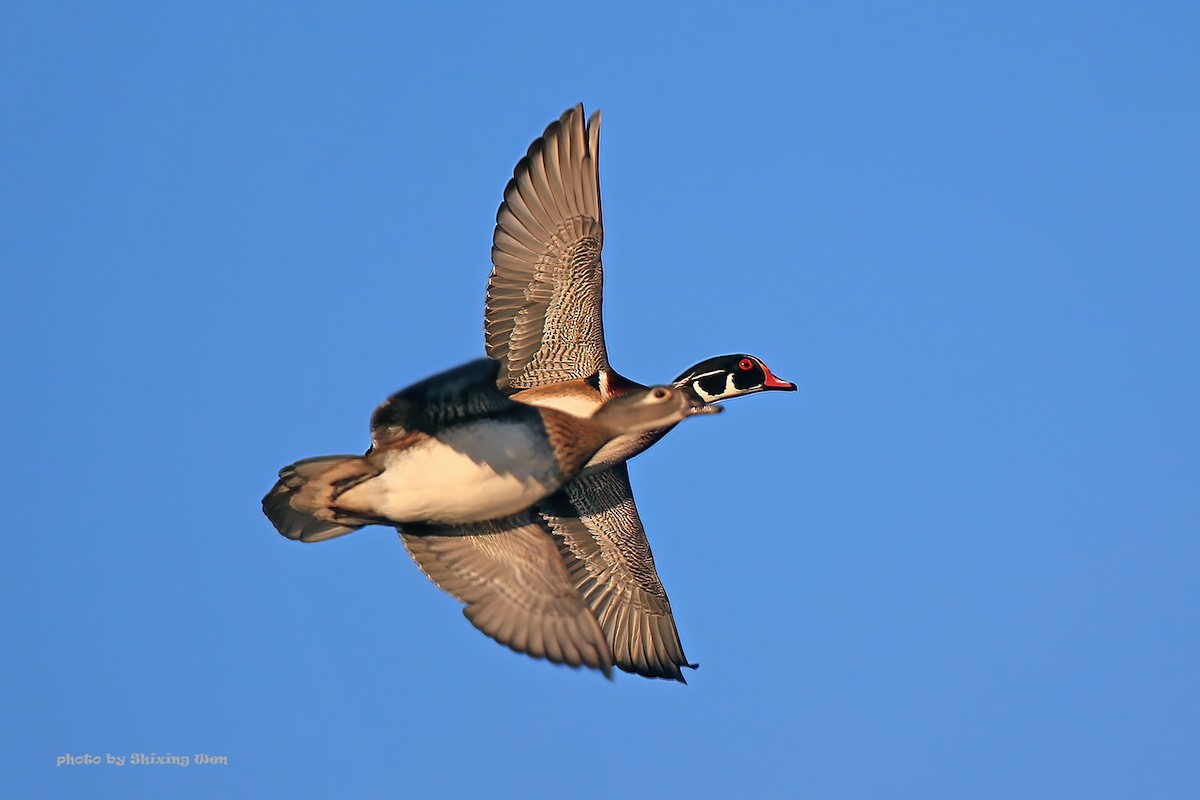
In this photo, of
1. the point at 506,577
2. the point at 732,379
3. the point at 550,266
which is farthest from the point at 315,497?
the point at 732,379

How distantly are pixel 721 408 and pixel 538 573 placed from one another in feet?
10.6

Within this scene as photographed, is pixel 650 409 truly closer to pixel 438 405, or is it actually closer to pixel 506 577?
pixel 438 405

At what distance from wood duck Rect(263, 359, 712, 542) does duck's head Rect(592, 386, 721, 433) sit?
0.01 metres

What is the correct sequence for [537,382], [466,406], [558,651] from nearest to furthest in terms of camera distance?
[466,406], [558,651], [537,382]

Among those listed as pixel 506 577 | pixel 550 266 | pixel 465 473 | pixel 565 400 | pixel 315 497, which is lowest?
pixel 506 577

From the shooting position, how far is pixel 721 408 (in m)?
10.8

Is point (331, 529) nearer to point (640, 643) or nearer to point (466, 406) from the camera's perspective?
point (466, 406)

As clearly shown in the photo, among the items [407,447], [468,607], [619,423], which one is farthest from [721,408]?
[468,607]

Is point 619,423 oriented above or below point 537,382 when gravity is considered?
below

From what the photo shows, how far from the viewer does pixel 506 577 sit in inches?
524

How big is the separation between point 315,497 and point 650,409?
2.82 meters

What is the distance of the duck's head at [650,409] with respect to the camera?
1112 cm

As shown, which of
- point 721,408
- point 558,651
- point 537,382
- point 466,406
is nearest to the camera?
point 721,408

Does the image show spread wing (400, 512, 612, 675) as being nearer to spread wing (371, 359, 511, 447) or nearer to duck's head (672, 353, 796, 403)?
spread wing (371, 359, 511, 447)
